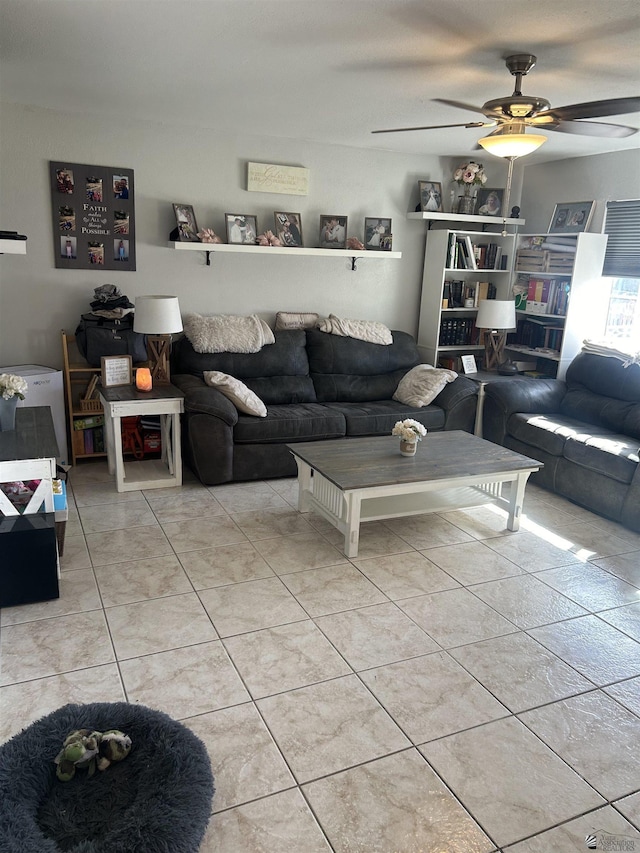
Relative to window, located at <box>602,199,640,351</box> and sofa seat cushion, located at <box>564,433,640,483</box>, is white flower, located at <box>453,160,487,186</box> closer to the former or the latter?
window, located at <box>602,199,640,351</box>

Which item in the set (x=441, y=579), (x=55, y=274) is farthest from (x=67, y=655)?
(x=55, y=274)

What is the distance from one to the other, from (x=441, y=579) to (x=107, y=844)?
196 cm

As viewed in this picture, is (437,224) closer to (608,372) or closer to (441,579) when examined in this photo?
(608,372)

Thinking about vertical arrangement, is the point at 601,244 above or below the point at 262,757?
above

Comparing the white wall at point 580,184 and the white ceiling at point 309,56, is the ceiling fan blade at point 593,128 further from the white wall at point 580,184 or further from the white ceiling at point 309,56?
the white wall at point 580,184

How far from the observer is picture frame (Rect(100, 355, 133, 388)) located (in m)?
4.27

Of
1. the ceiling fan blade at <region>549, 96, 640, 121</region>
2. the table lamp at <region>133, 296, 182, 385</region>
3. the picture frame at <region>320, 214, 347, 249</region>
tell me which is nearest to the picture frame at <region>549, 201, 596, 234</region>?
the picture frame at <region>320, 214, 347, 249</region>

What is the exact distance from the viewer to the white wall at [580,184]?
15.8 ft

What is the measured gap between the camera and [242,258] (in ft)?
16.6

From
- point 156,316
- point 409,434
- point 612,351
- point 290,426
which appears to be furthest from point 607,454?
point 156,316

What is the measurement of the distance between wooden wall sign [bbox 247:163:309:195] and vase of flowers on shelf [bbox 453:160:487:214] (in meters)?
1.33

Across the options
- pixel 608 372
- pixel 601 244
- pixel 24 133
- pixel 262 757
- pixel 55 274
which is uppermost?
pixel 24 133

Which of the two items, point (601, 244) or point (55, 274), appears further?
point (601, 244)

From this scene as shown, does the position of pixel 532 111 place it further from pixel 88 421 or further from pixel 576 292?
pixel 88 421
